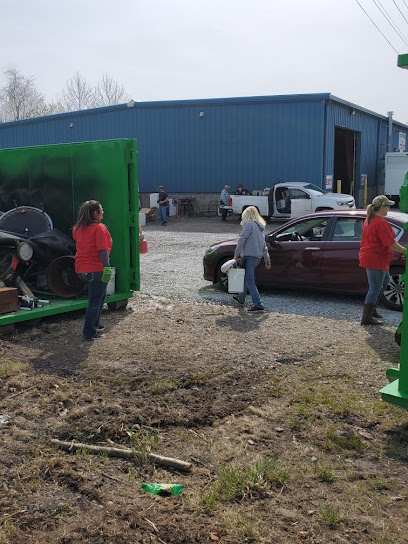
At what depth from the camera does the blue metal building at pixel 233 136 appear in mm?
28438

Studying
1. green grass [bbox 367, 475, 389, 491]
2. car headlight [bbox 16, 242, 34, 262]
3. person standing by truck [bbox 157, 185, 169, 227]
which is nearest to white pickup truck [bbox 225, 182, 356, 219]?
person standing by truck [bbox 157, 185, 169, 227]

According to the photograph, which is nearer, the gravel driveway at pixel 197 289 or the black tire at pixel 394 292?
the black tire at pixel 394 292

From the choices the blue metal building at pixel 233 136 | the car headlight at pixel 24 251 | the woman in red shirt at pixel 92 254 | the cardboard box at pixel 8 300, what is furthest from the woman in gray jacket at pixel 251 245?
the blue metal building at pixel 233 136

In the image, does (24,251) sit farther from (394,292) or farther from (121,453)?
(394,292)

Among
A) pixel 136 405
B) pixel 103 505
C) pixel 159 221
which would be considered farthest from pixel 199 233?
pixel 103 505

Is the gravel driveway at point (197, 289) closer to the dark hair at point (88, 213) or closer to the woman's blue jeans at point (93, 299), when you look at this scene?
the woman's blue jeans at point (93, 299)

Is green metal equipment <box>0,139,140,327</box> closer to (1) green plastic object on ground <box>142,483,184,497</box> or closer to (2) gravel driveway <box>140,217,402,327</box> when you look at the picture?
(2) gravel driveway <box>140,217,402,327</box>

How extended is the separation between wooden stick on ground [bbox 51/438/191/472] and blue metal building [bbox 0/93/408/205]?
25.2 meters

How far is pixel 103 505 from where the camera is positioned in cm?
367

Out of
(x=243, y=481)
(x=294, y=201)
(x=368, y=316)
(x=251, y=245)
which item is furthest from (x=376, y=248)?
(x=294, y=201)

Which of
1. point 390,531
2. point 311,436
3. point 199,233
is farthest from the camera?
point 199,233

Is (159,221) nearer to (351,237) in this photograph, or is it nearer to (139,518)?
(351,237)

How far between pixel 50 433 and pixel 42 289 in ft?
16.2

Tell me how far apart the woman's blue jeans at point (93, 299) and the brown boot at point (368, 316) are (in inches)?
139
